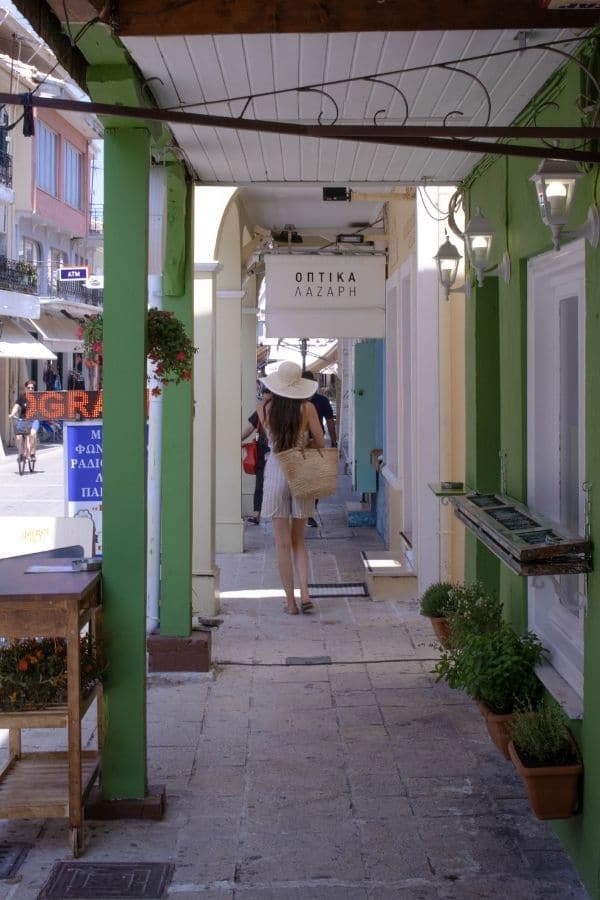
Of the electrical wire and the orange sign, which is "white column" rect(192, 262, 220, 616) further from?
the electrical wire

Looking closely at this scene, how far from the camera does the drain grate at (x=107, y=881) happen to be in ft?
12.4

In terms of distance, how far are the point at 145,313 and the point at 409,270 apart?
5118 millimetres

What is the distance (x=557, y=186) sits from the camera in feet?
12.0

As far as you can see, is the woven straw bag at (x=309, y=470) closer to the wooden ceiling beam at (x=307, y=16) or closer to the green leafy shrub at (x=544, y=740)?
the green leafy shrub at (x=544, y=740)

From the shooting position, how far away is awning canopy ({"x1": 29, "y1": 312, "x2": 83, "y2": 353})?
34.1 m

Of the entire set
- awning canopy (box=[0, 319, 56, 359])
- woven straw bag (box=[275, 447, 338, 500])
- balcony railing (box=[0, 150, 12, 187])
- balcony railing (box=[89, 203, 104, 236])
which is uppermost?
balcony railing (box=[89, 203, 104, 236])

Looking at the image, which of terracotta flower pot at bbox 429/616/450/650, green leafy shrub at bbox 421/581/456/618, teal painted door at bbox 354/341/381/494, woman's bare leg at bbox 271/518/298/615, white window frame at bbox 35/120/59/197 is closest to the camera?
terracotta flower pot at bbox 429/616/450/650

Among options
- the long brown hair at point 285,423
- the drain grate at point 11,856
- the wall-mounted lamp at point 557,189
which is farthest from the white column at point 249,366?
the wall-mounted lamp at point 557,189

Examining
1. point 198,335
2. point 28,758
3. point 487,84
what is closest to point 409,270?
point 198,335

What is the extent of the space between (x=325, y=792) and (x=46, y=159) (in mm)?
35273

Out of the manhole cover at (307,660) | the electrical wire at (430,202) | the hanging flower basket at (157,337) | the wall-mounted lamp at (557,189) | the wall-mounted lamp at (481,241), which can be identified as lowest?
the manhole cover at (307,660)

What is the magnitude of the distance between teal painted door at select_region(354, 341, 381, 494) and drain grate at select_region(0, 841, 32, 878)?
29.3 feet

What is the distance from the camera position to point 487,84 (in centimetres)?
449

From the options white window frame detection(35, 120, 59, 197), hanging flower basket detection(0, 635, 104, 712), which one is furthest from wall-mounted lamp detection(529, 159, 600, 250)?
white window frame detection(35, 120, 59, 197)
